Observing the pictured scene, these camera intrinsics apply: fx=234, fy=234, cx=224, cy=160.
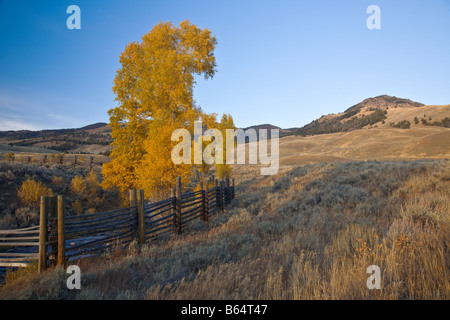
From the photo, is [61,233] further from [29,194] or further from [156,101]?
[29,194]

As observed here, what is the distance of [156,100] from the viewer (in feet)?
43.4

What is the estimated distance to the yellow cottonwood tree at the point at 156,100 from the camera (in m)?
11.7

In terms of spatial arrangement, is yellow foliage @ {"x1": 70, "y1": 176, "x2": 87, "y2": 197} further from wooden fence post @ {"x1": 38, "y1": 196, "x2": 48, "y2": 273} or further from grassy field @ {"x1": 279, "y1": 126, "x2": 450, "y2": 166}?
grassy field @ {"x1": 279, "y1": 126, "x2": 450, "y2": 166}

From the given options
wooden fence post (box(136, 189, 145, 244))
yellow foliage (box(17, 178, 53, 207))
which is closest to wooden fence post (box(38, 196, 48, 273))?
wooden fence post (box(136, 189, 145, 244))

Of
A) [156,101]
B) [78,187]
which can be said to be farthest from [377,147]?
[78,187]

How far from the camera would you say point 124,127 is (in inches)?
599

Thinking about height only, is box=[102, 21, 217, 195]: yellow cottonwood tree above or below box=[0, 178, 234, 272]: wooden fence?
above

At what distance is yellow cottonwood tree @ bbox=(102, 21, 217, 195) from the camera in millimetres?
11656

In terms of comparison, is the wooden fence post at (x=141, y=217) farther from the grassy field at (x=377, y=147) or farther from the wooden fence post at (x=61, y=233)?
the grassy field at (x=377, y=147)

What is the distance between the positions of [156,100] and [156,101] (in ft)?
0.19
